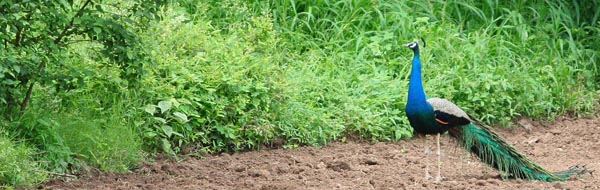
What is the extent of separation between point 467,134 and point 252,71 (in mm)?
2186

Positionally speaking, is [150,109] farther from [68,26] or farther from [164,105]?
[68,26]

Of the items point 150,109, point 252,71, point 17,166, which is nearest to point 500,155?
point 252,71

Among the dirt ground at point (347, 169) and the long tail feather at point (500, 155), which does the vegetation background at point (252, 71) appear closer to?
the dirt ground at point (347, 169)

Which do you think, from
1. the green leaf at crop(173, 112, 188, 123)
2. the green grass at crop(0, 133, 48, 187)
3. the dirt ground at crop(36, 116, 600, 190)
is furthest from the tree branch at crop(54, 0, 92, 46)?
the green leaf at crop(173, 112, 188, 123)

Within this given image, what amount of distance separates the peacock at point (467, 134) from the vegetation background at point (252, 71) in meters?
1.74

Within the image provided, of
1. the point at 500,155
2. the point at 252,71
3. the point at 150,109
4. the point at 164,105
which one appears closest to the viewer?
the point at 500,155

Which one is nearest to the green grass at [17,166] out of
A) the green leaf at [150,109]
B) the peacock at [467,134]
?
the green leaf at [150,109]

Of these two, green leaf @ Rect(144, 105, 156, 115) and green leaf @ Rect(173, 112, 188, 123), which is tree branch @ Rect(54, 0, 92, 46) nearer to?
green leaf @ Rect(144, 105, 156, 115)

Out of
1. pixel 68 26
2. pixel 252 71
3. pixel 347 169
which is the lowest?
pixel 347 169

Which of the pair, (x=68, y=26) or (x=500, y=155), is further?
(x=500, y=155)

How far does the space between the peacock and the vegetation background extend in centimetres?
174

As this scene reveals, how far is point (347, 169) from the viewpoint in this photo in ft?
27.3

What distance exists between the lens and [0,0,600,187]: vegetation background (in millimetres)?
7484

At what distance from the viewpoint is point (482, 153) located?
7.84 m
